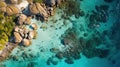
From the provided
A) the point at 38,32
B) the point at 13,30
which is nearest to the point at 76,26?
the point at 38,32

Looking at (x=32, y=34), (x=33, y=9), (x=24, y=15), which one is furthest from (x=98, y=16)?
(x=24, y=15)

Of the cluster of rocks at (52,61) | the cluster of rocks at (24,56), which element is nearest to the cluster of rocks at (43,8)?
the cluster of rocks at (24,56)

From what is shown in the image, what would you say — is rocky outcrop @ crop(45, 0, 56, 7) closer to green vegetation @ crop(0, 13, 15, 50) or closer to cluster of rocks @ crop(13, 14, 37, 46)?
cluster of rocks @ crop(13, 14, 37, 46)

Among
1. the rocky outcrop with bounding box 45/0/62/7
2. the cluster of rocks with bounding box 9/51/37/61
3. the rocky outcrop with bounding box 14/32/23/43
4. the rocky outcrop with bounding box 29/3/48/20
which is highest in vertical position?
Answer: the rocky outcrop with bounding box 45/0/62/7

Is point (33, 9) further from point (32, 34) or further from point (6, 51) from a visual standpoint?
point (6, 51)

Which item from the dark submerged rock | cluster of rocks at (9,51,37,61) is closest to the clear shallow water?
cluster of rocks at (9,51,37,61)

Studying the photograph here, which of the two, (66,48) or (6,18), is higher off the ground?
(6,18)

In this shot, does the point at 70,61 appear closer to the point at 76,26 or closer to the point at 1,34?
the point at 76,26
